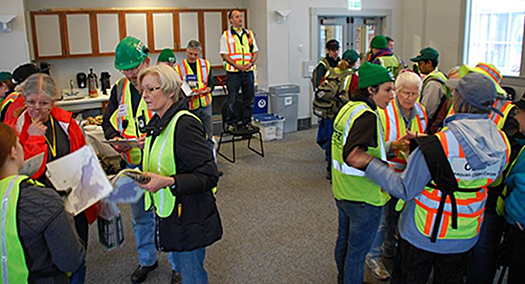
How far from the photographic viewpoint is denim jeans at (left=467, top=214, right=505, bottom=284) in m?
2.53

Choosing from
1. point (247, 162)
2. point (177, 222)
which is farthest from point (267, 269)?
point (247, 162)

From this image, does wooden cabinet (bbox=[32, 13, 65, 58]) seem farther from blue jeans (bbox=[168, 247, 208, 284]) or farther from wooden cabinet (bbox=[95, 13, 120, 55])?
blue jeans (bbox=[168, 247, 208, 284])

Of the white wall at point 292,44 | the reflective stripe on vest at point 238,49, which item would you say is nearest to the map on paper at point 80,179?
the reflective stripe on vest at point 238,49

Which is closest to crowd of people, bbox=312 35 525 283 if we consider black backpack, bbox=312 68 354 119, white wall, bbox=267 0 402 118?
black backpack, bbox=312 68 354 119

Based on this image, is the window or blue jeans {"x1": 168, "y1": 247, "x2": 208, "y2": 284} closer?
blue jeans {"x1": 168, "y1": 247, "x2": 208, "y2": 284}

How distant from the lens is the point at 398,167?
244 centimetres

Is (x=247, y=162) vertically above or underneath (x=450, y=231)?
underneath

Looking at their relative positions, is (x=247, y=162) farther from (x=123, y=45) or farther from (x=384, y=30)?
(x=384, y=30)

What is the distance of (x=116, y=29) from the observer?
7.01m

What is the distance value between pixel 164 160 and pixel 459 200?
1.38 meters

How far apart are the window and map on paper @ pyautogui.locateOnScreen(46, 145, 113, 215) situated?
23.4 ft

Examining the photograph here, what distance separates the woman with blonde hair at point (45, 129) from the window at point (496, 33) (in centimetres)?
691

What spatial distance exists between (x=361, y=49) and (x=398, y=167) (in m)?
6.85

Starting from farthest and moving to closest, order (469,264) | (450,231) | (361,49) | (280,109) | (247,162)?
(361,49), (280,109), (247,162), (469,264), (450,231)
